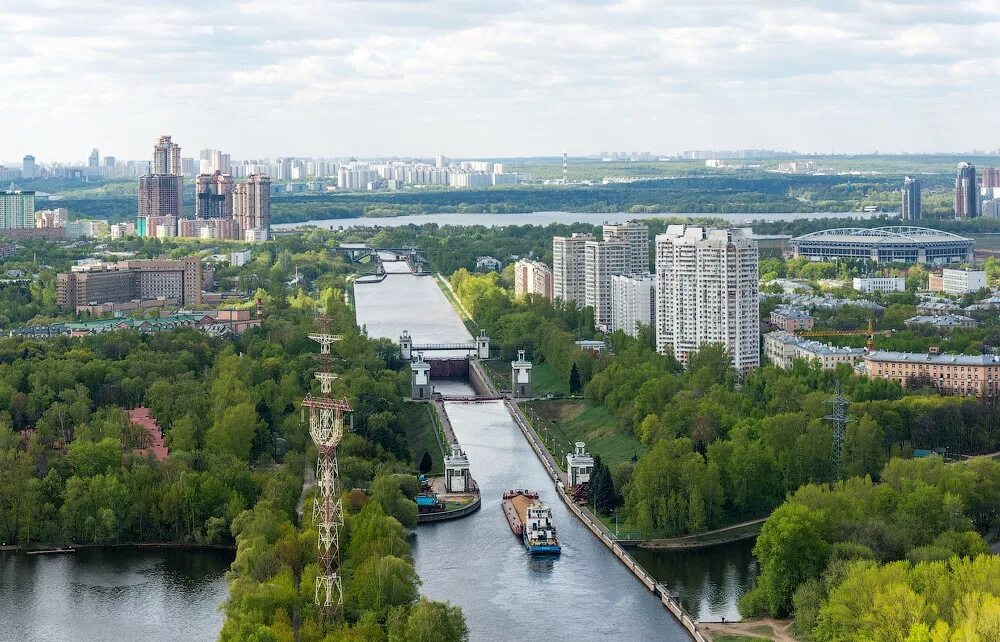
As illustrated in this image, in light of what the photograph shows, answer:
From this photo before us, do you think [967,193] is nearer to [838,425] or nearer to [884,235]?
[884,235]

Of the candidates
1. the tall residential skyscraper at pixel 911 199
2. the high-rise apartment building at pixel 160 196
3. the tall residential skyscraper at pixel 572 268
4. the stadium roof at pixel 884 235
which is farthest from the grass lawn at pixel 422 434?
the high-rise apartment building at pixel 160 196

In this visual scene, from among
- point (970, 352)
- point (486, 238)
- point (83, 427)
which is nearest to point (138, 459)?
point (83, 427)

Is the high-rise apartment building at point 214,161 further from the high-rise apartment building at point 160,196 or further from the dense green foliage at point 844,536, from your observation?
the dense green foliage at point 844,536

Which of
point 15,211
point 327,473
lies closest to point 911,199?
point 15,211

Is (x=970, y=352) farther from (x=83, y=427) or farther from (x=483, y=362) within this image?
(x=83, y=427)

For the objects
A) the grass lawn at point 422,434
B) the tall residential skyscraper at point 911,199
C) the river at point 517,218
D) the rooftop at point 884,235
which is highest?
the tall residential skyscraper at point 911,199
